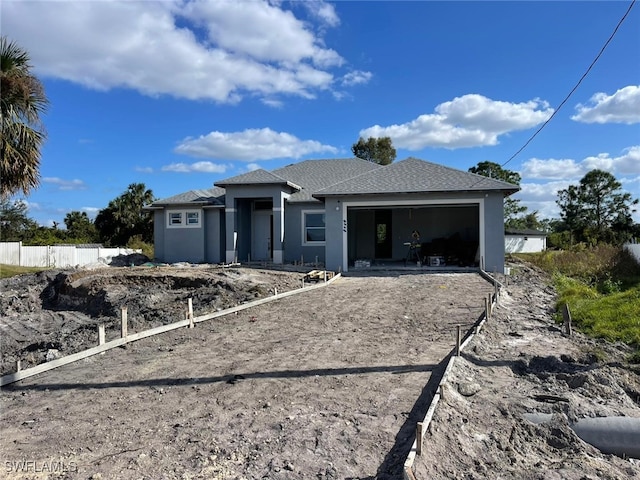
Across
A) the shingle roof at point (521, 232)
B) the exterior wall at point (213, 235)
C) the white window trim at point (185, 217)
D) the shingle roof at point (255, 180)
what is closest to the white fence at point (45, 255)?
the white window trim at point (185, 217)

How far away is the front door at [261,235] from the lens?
76.4ft

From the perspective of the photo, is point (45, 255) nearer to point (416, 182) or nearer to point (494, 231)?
point (416, 182)

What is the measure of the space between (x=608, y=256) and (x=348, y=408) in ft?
63.2

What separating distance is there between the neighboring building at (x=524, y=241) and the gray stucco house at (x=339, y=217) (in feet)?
84.2

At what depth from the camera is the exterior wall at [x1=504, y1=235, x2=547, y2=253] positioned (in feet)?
150

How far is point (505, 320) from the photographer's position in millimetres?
9406

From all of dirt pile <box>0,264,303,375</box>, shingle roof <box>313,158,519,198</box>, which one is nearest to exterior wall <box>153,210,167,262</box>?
dirt pile <box>0,264,303,375</box>

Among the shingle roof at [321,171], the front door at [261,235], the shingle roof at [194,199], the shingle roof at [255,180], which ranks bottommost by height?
the front door at [261,235]

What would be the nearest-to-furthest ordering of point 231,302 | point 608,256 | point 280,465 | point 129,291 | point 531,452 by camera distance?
point 280,465 → point 531,452 → point 231,302 → point 129,291 → point 608,256

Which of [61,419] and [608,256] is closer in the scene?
[61,419]

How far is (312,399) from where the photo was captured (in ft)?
16.7

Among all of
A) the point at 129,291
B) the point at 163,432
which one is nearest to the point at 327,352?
the point at 163,432

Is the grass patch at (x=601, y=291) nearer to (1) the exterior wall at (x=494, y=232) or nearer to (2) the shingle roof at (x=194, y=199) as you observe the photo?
(1) the exterior wall at (x=494, y=232)

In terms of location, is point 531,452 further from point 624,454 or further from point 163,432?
point 163,432
